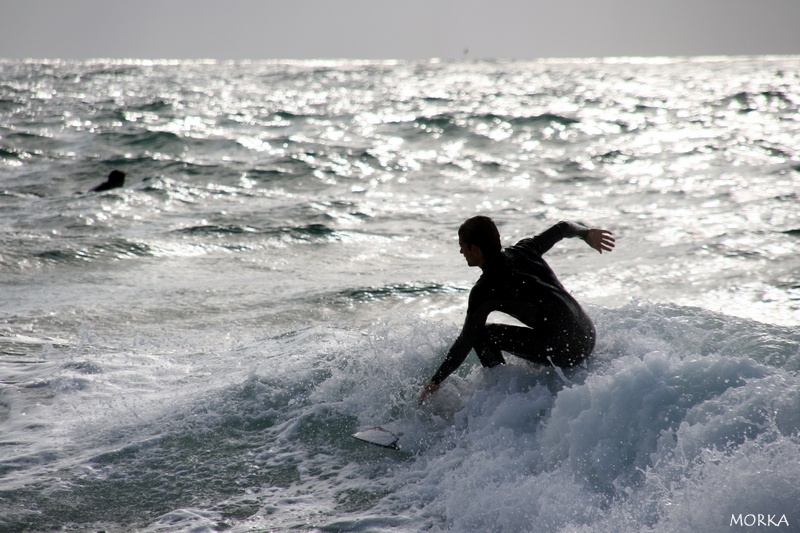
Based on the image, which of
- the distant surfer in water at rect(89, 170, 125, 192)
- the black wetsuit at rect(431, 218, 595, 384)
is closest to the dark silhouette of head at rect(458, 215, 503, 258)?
the black wetsuit at rect(431, 218, 595, 384)

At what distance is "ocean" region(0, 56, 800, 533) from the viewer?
15.3 feet

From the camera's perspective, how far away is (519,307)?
17.6ft

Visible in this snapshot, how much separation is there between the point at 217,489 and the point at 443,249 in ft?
23.1

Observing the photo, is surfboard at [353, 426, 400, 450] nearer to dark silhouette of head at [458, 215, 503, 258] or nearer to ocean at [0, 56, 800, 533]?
ocean at [0, 56, 800, 533]

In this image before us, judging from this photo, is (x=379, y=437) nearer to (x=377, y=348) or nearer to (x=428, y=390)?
(x=428, y=390)

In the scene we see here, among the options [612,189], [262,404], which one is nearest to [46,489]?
[262,404]

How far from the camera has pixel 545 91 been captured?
40.1m

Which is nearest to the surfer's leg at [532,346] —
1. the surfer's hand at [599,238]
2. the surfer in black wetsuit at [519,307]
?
the surfer in black wetsuit at [519,307]

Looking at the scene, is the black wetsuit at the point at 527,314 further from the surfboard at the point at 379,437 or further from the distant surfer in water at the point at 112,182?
the distant surfer in water at the point at 112,182

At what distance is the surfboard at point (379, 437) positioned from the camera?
17.8 ft

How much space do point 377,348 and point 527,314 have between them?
1.59 m

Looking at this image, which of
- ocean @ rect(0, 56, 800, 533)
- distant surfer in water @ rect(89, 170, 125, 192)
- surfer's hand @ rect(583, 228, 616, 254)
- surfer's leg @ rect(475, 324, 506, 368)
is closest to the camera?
ocean @ rect(0, 56, 800, 533)

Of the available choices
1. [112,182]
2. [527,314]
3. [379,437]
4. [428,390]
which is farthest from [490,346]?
[112,182]

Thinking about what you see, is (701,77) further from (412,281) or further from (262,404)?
(262,404)
